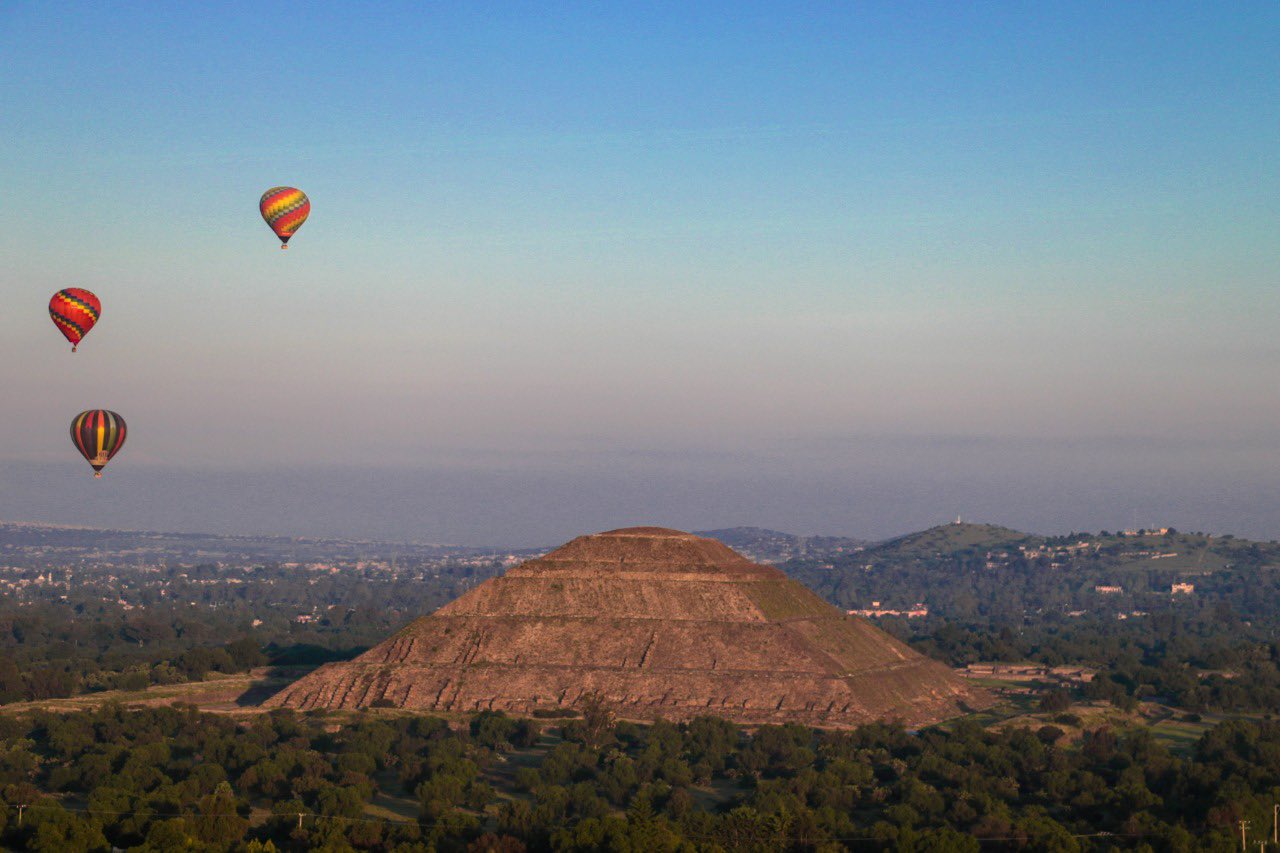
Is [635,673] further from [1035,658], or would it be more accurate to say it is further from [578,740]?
[1035,658]

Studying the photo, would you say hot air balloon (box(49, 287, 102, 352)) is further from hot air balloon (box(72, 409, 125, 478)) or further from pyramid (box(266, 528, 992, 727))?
pyramid (box(266, 528, 992, 727))

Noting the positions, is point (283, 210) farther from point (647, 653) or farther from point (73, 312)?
point (647, 653)

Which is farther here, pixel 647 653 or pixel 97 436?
pixel 647 653

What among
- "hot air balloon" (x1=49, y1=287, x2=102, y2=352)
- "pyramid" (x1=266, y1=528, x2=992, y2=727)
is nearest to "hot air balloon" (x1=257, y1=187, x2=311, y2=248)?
"hot air balloon" (x1=49, y1=287, x2=102, y2=352)

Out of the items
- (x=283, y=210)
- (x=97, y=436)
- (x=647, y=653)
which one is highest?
(x=283, y=210)

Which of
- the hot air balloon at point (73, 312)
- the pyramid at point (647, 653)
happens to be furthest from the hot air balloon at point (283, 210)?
the pyramid at point (647, 653)

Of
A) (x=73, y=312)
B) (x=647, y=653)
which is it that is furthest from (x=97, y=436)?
(x=647, y=653)
